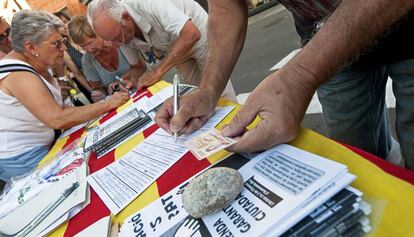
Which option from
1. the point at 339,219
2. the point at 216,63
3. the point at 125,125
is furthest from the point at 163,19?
the point at 339,219

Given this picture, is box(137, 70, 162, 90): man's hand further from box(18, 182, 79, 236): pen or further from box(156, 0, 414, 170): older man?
box(18, 182, 79, 236): pen

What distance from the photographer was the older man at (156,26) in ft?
6.66

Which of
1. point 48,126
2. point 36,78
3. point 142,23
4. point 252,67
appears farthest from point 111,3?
point 252,67

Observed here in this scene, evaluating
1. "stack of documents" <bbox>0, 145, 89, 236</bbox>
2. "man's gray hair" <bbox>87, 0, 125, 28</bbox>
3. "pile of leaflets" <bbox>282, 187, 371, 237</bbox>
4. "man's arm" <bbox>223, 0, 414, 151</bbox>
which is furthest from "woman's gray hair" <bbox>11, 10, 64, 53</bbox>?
"pile of leaflets" <bbox>282, 187, 371, 237</bbox>

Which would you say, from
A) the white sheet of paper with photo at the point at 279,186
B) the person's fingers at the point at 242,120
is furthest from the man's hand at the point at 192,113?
the white sheet of paper with photo at the point at 279,186

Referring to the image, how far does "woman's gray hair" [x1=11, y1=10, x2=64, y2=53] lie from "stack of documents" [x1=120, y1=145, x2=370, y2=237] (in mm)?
1559

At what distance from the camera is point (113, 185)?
0.96 meters

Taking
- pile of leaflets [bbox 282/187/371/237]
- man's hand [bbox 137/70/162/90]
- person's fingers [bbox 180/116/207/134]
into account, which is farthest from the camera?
man's hand [bbox 137/70/162/90]

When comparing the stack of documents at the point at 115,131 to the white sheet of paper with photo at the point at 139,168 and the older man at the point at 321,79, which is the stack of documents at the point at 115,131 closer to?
the white sheet of paper with photo at the point at 139,168

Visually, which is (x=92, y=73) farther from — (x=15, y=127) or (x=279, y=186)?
(x=279, y=186)

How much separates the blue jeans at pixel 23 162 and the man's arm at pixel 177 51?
68cm

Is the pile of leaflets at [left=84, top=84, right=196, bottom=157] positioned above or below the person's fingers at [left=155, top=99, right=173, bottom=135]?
below

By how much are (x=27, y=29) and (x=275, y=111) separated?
5.72 feet

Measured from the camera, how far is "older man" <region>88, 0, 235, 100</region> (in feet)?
6.66
